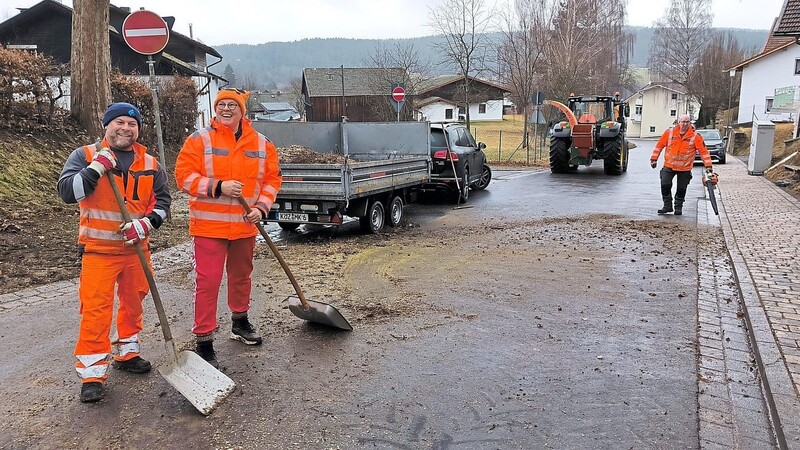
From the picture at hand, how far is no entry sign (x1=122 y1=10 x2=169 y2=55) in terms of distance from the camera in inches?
314

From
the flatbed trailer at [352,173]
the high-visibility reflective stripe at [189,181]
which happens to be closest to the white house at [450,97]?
the flatbed trailer at [352,173]

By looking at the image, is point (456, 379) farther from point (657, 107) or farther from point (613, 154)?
point (657, 107)

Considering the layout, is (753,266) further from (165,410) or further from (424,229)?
(165,410)

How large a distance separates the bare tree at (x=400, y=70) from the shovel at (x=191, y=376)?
1104 inches

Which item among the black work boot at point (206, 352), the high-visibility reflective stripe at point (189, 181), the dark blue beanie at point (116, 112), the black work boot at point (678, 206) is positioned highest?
the dark blue beanie at point (116, 112)

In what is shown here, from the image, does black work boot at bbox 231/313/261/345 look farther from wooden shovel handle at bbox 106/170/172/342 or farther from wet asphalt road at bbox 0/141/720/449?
wooden shovel handle at bbox 106/170/172/342

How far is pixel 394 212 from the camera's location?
402 inches

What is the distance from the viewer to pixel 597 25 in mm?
49625

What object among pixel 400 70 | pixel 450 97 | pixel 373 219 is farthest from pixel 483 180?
pixel 450 97

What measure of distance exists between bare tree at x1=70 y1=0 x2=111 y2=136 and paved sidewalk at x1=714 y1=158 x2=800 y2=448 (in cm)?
1130

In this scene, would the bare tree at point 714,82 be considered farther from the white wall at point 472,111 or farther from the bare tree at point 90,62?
the bare tree at point 90,62

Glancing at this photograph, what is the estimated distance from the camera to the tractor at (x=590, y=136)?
19297 mm

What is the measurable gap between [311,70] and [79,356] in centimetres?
6068

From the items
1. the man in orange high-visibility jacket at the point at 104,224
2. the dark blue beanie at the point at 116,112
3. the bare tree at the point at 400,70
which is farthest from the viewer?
the bare tree at the point at 400,70
